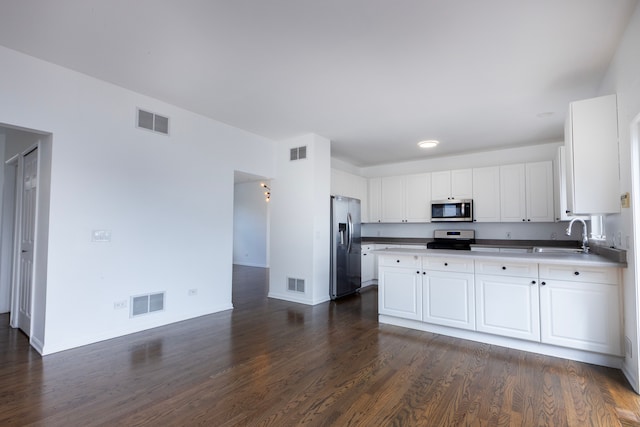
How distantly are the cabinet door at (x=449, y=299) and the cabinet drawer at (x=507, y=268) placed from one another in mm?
160

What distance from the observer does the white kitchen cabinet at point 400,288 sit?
3.86m

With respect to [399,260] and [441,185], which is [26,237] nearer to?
[399,260]

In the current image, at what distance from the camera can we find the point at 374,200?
7.25m

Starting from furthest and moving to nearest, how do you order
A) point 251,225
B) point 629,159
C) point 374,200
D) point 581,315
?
point 251,225
point 374,200
point 581,315
point 629,159

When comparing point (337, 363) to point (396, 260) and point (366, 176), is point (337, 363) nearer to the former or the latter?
point (396, 260)

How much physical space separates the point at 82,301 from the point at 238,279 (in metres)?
4.32

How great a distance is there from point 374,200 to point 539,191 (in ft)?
10.0

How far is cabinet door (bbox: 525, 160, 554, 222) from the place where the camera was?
5.43 m

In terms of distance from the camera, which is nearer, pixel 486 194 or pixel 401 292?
pixel 401 292

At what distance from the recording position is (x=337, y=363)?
291 centimetres

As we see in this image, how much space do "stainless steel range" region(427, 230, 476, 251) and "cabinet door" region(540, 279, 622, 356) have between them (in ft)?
9.89

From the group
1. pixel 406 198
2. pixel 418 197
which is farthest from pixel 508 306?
pixel 406 198

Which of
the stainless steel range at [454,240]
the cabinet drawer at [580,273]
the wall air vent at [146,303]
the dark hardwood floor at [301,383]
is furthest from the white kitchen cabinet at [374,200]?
the wall air vent at [146,303]

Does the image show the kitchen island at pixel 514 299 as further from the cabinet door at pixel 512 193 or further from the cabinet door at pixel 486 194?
the cabinet door at pixel 486 194
